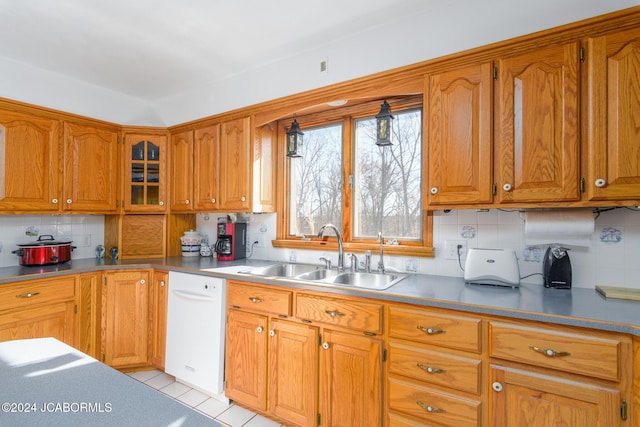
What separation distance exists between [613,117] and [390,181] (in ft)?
3.99

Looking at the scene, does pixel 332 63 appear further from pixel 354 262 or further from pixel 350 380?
pixel 350 380

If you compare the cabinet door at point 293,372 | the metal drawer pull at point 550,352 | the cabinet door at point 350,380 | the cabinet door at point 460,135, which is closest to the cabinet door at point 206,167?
the cabinet door at point 293,372

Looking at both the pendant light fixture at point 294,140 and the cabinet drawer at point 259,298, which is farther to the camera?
the pendant light fixture at point 294,140

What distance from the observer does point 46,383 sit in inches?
27.7

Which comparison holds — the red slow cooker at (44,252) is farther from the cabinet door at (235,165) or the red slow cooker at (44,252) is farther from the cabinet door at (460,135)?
the cabinet door at (460,135)

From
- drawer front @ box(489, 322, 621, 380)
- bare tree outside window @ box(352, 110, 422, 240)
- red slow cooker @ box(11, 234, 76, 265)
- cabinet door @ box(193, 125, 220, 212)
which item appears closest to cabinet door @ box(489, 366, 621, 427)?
drawer front @ box(489, 322, 621, 380)

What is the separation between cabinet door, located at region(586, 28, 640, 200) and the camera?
53.9 inches

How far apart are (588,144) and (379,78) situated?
113 centimetres

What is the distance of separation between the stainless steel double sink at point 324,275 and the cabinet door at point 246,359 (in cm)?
32

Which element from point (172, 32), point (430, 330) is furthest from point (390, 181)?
point (172, 32)

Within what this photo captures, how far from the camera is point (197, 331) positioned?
2.28 m

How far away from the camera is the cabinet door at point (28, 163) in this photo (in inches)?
91.3

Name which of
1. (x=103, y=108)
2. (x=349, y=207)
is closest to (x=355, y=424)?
(x=349, y=207)

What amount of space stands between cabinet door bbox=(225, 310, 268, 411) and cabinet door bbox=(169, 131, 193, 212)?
126 centimetres
